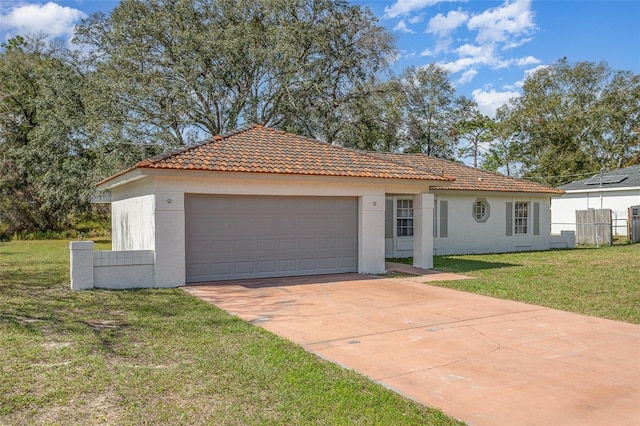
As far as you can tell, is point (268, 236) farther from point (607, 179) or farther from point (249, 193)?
point (607, 179)

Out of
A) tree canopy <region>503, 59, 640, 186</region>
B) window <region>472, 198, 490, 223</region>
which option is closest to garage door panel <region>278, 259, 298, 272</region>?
window <region>472, 198, 490, 223</region>

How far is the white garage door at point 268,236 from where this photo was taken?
1170cm

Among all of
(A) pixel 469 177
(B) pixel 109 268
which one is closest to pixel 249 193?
(B) pixel 109 268

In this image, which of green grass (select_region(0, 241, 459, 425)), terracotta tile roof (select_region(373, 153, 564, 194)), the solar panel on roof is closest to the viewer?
green grass (select_region(0, 241, 459, 425))

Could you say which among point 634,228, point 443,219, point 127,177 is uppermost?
point 127,177

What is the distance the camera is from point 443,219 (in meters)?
19.2

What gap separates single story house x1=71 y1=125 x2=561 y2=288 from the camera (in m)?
10.9

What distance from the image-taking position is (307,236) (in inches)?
510

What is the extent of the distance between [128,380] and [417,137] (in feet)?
103

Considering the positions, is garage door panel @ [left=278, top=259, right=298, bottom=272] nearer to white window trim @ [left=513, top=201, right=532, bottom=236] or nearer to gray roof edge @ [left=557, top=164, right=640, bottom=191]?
white window trim @ [left=513, top=201, right=532, bottom=236]

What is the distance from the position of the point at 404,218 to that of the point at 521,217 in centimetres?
656

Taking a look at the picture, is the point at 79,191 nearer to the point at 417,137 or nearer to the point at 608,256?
the point at 417,137

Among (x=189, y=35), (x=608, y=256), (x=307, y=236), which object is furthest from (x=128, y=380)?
(x=189, y=35)

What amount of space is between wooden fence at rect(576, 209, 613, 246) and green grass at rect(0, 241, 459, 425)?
2151 cm
